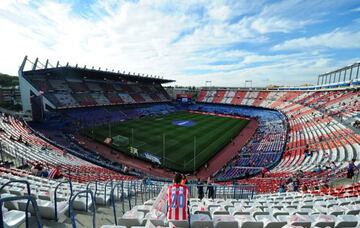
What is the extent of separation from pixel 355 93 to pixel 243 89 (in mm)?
40714

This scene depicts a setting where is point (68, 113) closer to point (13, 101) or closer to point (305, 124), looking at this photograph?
point (13, 101)

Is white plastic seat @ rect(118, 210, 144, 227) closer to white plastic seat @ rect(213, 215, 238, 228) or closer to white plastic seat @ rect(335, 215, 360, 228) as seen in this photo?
white plastic seat @ rect(213, 215, 238, 228)

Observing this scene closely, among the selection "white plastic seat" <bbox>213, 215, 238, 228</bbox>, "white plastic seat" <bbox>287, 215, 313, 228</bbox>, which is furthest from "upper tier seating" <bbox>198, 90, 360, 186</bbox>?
"white plastic seat" <bbox>213, 215, 238, 228</bbox>

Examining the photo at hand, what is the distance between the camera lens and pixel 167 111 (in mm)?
59969

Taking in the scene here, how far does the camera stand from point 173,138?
34.0 metres

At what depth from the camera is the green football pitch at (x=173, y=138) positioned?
26.6m

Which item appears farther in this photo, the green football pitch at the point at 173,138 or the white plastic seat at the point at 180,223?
the green football pitch at the point at 173,138

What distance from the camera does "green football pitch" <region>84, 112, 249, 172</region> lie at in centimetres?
2656

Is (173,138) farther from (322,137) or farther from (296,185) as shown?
(296,185)

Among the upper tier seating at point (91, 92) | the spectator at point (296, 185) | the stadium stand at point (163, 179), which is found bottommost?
the spectator at point (296, 185)

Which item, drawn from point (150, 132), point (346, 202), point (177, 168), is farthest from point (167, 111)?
point (346, 202)

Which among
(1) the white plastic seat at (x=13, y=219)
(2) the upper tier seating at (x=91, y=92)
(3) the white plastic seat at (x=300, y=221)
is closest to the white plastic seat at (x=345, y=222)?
(3) the white plastic seat at (x=300, y=221)

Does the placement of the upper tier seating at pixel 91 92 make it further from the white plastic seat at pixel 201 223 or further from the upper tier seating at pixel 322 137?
the white plastic seat at pixel 201 223

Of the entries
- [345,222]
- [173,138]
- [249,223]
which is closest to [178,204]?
[249,223]
